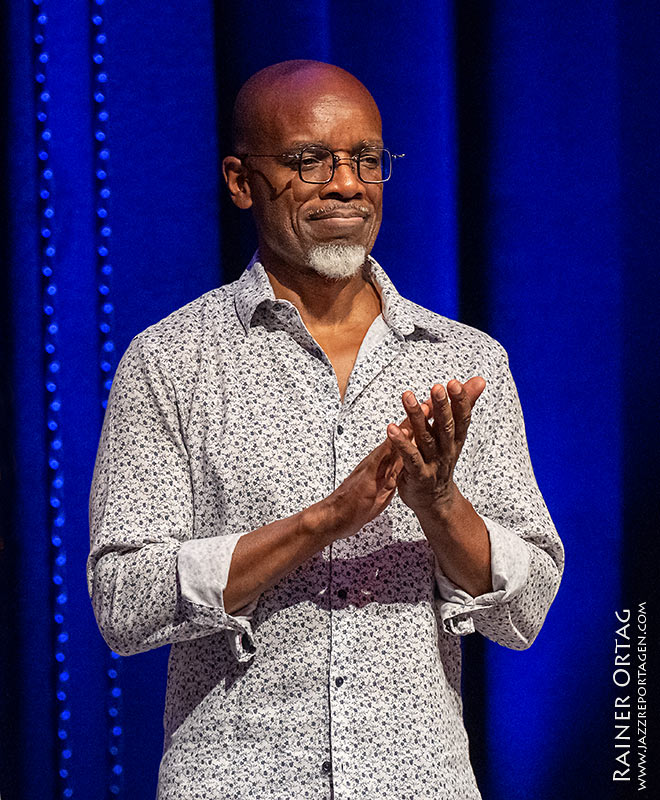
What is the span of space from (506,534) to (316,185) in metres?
0.61

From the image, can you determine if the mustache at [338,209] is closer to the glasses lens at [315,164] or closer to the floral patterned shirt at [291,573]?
the glasses lens at [315,164]

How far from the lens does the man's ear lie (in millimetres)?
1989

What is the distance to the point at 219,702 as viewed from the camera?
176cm

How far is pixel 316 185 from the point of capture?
6.19 feet

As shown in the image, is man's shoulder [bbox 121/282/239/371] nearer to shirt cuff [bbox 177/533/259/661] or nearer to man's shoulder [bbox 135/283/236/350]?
man's shoulder [bbox 135/283/236/350]

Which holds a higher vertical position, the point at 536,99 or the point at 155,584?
the point at 536,99

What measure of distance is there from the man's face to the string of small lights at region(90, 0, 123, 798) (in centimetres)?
62

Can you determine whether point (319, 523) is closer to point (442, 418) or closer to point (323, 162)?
point (442, 418)

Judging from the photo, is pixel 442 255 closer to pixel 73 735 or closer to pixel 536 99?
pixel 536 99

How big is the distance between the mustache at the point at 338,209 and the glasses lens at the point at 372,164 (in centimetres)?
4

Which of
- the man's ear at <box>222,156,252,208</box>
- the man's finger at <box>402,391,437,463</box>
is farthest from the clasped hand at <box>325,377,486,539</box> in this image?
the man's ear at <box>222,156,252,208</box>

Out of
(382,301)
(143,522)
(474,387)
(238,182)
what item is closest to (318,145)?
(238,182)

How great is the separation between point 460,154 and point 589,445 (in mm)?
672

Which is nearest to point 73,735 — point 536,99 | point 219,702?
point 219,702
